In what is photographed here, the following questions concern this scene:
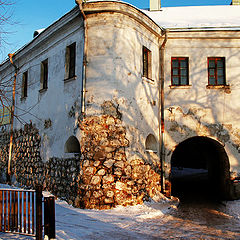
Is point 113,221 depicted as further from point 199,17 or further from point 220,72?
point 199,17

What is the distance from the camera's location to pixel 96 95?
9539mm

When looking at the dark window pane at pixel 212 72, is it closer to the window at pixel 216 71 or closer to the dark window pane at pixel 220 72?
the window at pixel 216 71

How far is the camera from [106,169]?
9.05 m

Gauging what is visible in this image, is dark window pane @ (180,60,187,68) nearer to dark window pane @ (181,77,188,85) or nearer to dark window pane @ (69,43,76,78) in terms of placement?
dark window pane @ (181,77,188,85)

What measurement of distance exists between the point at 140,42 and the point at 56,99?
143 inches

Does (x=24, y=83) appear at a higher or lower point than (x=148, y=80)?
higher

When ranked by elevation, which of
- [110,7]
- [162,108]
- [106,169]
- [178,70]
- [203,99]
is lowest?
[106,169]

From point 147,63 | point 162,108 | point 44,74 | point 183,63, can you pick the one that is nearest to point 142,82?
point 147,63

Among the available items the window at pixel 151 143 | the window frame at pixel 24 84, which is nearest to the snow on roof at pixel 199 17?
the window at pixel 151 143

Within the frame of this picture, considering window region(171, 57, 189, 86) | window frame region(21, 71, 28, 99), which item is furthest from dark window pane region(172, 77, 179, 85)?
window frame region(21, 71, 28, 99)

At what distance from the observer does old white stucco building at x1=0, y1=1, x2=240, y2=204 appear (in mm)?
9688

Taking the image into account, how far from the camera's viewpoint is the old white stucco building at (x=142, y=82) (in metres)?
9.69

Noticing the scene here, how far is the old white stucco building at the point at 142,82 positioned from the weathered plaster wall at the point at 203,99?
0.04 metres

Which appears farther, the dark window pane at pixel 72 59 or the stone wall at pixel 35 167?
the dark window pane at pixel 72 59
